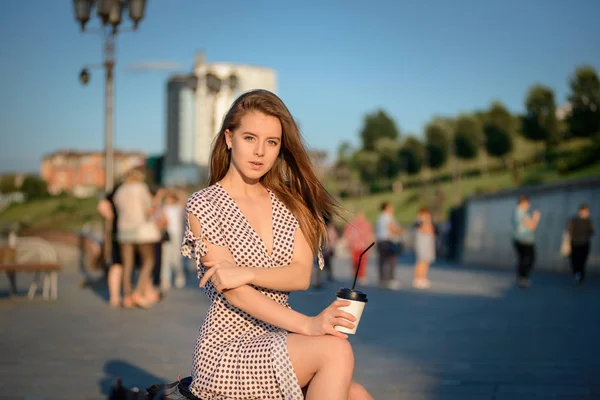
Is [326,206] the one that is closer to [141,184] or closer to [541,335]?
[541,335]

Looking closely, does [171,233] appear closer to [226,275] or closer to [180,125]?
[226,275]

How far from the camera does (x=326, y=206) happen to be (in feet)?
11.5

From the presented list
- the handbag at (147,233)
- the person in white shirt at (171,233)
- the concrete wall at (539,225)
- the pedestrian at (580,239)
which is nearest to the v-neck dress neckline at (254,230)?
the handbag at (147,233)

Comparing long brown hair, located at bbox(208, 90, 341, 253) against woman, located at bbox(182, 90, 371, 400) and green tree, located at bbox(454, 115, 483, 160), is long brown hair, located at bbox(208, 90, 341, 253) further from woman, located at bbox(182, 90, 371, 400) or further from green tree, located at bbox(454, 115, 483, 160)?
green tree, located at bbox(454, 115, 483, 160)

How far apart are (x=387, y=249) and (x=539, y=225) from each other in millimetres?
9541

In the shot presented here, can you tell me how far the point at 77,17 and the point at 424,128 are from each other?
8797 centimetres

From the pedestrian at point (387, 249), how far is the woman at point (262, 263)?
13435 mm

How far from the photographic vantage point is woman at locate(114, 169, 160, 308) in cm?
1184

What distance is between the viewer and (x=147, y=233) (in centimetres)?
1188

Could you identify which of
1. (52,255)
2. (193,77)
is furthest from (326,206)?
(193,77)

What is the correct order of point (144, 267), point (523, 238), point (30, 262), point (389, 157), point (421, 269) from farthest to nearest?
point (389, 157) → point (421, 269) → point (523, 238) → point (30, 262) → point (144, 267)

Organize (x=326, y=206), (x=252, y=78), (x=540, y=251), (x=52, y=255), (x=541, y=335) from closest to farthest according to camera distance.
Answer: (x=326, y=206) < (x=541, y=335) < (x=52, y=255) < (x=540, y=251) < (x=252, y=78)

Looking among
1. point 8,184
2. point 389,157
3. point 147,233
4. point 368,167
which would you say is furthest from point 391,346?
point 8,184

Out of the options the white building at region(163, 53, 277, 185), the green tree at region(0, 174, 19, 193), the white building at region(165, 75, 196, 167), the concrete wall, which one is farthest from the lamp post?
the green tree at region(0, 174, 19, 193)
